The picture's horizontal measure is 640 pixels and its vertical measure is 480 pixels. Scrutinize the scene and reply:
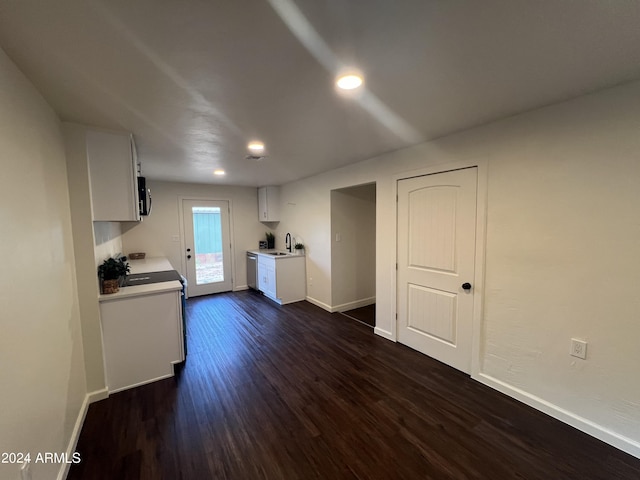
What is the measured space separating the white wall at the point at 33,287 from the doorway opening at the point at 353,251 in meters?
3.15

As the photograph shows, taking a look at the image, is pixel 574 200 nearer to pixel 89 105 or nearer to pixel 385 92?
pixel 385 92

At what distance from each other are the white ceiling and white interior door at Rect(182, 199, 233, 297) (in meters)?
3.29

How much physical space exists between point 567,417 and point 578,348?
535 mm

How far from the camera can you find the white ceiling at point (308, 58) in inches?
40.2

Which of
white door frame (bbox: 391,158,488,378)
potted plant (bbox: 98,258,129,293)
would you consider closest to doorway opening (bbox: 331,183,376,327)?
white door frame (bbox: 391,158,488,378)

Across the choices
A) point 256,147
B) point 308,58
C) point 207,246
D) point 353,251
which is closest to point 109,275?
point 256,147

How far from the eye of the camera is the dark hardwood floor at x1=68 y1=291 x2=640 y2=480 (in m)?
1.59

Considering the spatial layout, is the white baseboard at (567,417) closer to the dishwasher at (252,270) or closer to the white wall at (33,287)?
the white wall at (33,287)

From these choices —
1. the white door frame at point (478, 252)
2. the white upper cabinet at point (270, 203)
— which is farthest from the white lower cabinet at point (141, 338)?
the white upper cabinet at point (270, 203)

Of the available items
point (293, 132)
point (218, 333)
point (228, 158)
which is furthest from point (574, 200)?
point (218, 333)

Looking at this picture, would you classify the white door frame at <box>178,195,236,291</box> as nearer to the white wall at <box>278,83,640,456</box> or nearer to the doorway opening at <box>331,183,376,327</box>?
the doorway opening at <box>331,183,376,327</box>

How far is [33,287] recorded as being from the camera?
4.40 feet

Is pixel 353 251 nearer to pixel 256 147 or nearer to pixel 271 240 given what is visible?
pixel 271 240

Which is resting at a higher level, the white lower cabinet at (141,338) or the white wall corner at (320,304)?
the white lower cabinet at (141,338)
